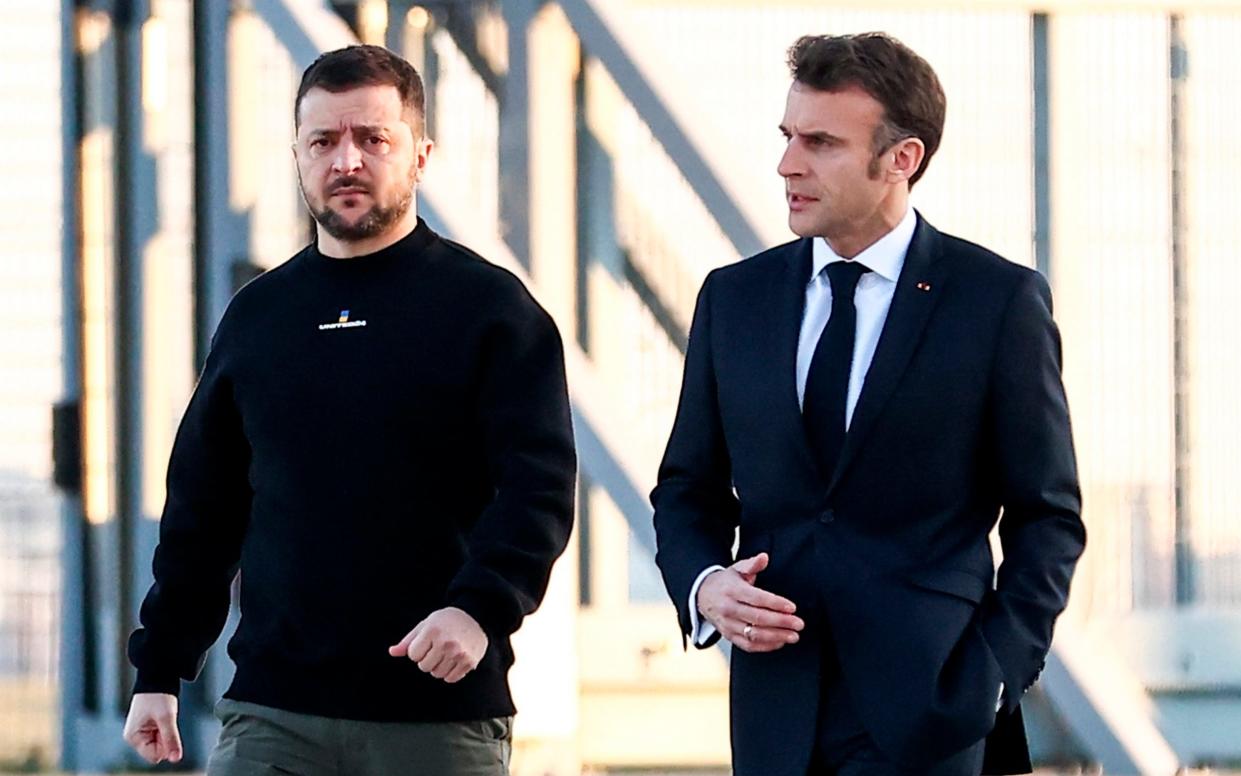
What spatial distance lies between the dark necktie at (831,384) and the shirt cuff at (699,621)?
176mm

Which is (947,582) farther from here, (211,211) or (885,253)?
(211,211)

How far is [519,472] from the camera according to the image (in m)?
3.10

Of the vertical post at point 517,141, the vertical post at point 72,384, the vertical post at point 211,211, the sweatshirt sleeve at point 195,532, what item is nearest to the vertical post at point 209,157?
the vertical post at point 211,211

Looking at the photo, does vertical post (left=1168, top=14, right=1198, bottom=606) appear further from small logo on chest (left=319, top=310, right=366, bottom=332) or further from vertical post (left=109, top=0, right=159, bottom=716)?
small logo on chest (left=319, top=310, right=366, bottom=332)

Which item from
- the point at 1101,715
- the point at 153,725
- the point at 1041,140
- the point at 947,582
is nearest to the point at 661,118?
the point at 1101,715

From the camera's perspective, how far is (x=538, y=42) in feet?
23.9

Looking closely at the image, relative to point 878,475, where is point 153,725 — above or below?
below

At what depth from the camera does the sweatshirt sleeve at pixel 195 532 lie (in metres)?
3.30

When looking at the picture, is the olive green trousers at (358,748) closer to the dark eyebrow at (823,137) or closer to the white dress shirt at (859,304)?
the white dress shirt at (859,304)

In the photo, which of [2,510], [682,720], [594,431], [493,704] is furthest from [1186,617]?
[493,704]

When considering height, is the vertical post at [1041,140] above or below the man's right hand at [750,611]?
above

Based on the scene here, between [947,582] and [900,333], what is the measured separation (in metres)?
0.28

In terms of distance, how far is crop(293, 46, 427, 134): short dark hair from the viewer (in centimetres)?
320

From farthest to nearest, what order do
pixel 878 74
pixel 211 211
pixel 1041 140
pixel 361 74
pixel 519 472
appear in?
pixel 1041 140 → pixel 211 211 → pixel 361 74 → pixel 519 472 → pixel 878 74
